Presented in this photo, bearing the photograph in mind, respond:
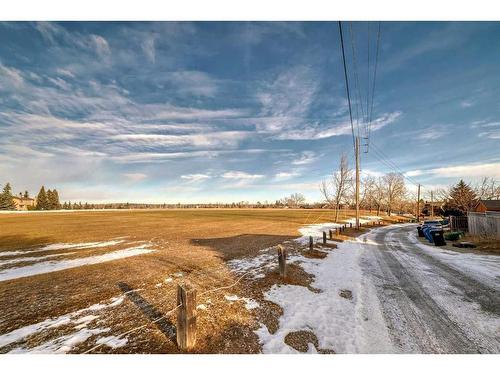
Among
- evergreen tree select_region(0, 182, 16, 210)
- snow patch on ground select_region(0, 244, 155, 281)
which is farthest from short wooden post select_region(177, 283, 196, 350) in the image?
evergreen tree select_region(0, 182, 16, 210)

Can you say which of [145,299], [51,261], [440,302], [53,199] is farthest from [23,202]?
[440,302]

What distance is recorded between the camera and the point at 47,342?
411 centimetres

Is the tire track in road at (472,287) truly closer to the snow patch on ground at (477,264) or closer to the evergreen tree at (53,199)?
the snow patch on ground at (477,264)

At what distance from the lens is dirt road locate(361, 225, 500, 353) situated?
13.4 feet

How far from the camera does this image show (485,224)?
627 inches

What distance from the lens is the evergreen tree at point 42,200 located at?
347 feet

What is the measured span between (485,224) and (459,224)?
7.00 meters

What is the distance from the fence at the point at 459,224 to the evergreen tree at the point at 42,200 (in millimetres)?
147195

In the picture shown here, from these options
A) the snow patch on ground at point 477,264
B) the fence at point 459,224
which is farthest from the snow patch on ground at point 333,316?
the fence at point 459,224

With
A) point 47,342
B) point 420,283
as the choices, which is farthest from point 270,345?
point 420,283

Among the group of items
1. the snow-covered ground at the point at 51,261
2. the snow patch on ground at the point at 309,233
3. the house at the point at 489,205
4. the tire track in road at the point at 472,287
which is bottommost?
the snow-covered ground at the point at 51,261

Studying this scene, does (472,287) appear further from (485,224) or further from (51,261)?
(51,261)

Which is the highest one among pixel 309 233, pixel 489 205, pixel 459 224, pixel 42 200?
pixel 489 205

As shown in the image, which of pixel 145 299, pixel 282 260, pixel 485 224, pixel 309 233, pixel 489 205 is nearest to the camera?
pixel 145 299
